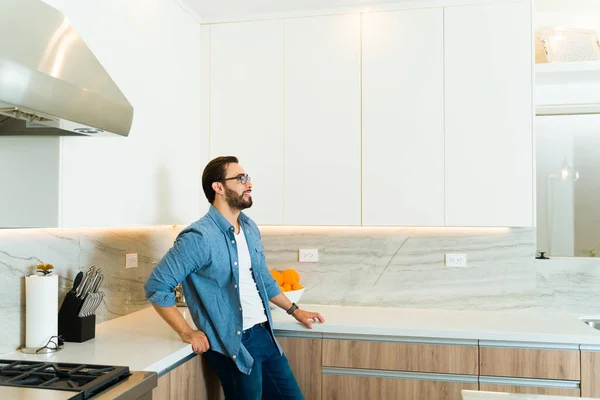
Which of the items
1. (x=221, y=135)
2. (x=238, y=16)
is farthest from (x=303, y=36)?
(x=221, y=135)

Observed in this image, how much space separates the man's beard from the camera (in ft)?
8.32

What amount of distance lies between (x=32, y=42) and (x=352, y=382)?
1.99m

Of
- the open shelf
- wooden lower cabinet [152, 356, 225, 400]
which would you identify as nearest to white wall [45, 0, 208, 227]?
wooden lower cabinet [152, 356, 225, 400]

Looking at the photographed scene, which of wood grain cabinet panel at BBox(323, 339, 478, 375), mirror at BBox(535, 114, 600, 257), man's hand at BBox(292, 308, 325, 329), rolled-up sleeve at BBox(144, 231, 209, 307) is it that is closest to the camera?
rolled-up sleeve at BBox(144, 231, 209, 307)

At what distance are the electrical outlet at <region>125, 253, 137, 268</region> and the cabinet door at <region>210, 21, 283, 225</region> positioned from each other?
0.65 metres

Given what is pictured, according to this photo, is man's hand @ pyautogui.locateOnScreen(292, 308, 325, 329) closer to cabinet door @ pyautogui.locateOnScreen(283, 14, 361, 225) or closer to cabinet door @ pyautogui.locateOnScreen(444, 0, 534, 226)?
cabinet door @ pyautogui.locateOnScreen(283, 14, 361, 225)

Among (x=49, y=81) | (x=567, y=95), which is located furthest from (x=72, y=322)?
(x=567, y=95)

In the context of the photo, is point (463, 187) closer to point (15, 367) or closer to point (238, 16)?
point (238, 16)

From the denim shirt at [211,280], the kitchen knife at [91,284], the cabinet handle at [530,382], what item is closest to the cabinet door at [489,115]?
the cabinet handle at [530,382]

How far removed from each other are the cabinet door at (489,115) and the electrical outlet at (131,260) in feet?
5.28

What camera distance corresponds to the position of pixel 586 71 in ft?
9.66

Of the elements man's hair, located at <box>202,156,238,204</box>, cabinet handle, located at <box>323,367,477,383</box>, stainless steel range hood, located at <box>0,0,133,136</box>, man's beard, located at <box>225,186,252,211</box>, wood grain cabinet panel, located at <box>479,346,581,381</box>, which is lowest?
cabinet handle, located at <box>323,367,477,383</box>

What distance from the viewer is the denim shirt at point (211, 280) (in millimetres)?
2260

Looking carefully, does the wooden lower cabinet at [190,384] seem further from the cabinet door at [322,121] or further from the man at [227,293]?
the cabinet door at [322,121]
